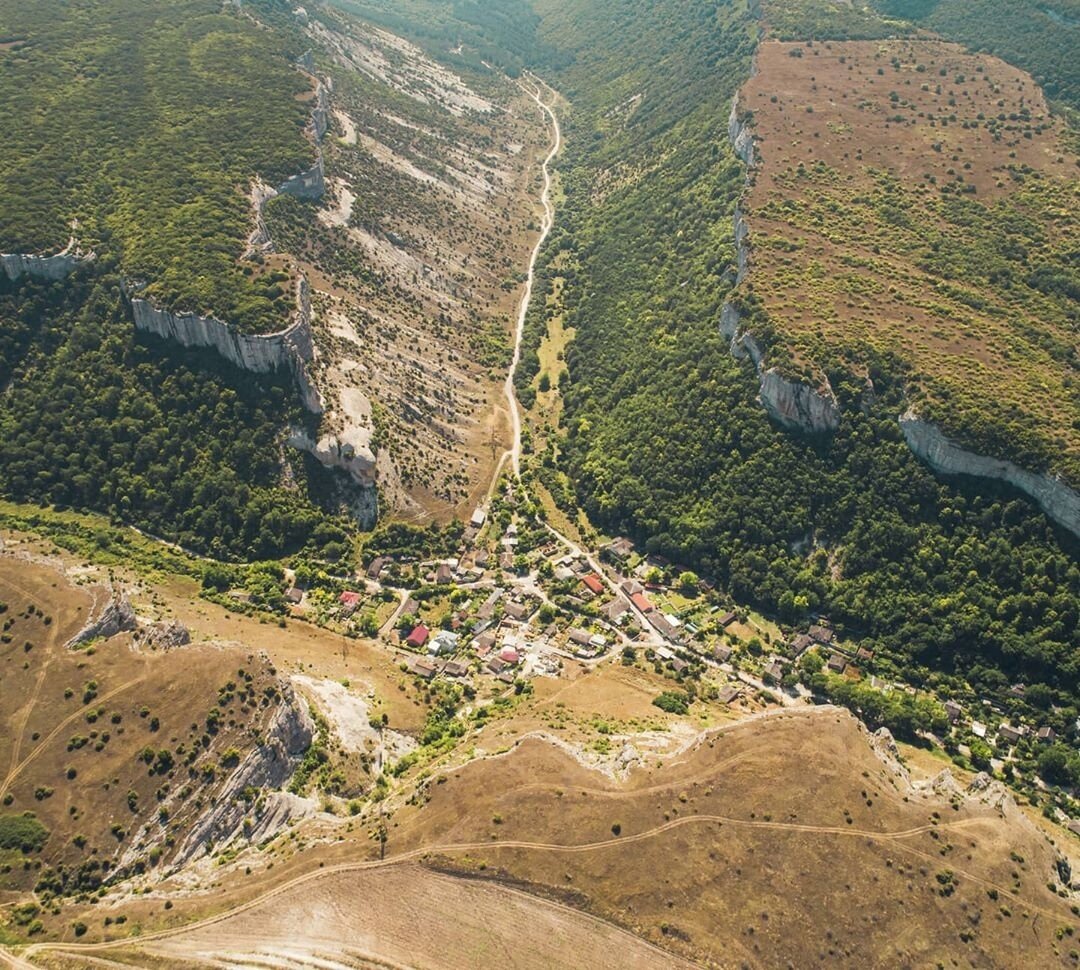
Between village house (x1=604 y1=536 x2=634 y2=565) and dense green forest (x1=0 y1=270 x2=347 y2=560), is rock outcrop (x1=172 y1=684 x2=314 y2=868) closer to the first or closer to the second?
dense green forest (x1=0 y1=270 x2=347 y2=560)

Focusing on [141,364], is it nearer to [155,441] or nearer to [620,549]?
[155,441]

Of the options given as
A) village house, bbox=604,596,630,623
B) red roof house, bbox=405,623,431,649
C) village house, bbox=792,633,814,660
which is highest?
village house, bbox=792,633,814,660

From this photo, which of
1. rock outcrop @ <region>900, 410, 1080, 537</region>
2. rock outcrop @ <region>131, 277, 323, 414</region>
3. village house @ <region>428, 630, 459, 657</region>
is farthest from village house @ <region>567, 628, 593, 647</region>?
rock outcrop @ <region>900, 410, 1080, 537</region>

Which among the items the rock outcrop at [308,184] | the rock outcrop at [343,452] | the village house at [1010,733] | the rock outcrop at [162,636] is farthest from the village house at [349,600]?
the rock outcrop at [308,184]

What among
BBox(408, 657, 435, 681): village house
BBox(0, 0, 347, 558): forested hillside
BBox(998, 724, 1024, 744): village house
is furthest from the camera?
BBox(0, 0, 347, 558): forested hillside

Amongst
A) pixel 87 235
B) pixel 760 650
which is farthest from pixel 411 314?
pixel 760 650

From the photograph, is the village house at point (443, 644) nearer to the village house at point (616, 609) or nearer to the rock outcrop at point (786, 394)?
the village house at point (616, 609)
